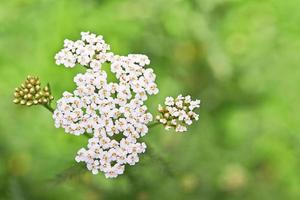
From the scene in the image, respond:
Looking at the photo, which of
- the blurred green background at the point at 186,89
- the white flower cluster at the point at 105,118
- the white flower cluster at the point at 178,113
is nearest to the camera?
the white flower cluster at the point at 105,118

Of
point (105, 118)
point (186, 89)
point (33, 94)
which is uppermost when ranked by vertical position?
point (186, 89)

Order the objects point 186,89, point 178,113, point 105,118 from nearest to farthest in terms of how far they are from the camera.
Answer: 1. point 105,118
2. point 178,113
3. point 186,89

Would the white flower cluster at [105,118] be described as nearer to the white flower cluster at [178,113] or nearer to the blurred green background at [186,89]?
the white flower cluster at [178,113]

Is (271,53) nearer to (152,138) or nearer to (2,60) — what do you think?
(152,138)

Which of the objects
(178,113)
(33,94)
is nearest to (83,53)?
(33,94)

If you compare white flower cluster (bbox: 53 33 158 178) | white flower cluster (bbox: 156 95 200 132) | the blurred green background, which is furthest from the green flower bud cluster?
the blurred green background

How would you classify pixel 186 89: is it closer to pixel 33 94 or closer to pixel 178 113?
pixel 178 113

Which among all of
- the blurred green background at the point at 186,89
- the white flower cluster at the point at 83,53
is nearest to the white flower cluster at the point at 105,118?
the white flower cluster at the point at 83,53
